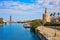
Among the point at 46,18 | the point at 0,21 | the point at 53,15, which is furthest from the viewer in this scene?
the point at 0,21

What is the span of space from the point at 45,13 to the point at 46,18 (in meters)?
3.33

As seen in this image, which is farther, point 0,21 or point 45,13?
point 0,21

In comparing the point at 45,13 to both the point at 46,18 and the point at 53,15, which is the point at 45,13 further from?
the point at 53,15

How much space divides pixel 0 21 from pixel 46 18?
204 ft

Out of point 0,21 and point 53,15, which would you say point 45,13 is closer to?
point 53,15

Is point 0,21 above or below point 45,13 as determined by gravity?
below

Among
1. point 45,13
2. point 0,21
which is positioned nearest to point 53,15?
point 45,13

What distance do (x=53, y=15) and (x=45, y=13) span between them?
17773 mm

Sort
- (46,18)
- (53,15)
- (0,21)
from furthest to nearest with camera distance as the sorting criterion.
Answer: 1. (0,21)
2. (53,15)
3. (46,18)

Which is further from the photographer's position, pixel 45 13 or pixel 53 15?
pixel 53 15

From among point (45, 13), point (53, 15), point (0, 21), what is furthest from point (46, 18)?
point (0, 21)

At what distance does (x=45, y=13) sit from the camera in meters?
97.2

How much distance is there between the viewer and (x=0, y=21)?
488 feet
